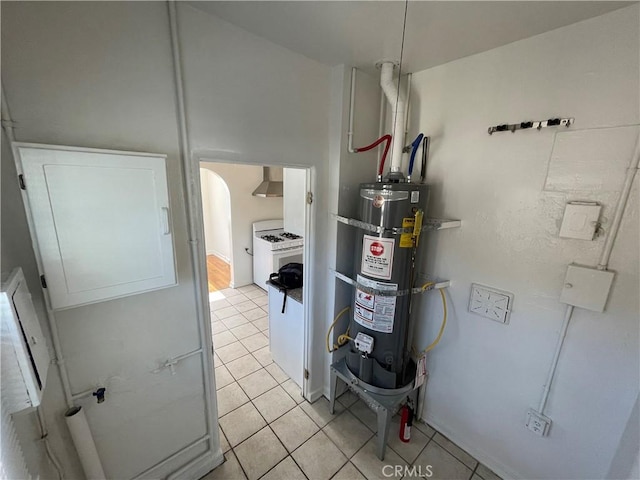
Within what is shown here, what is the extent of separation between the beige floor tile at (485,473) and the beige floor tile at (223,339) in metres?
2.34

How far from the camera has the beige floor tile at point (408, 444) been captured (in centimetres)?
167

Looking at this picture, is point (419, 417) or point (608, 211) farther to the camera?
point (419, 417)

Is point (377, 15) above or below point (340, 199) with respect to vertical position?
above

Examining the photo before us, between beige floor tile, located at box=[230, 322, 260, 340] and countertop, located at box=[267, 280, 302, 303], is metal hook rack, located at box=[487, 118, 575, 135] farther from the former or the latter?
beige floor tile, located at box=[230, 322, 260, 340]

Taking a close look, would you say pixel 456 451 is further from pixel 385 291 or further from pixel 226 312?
pixel 226 312

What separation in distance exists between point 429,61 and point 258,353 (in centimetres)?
284

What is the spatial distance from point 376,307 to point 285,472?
3.82 feet

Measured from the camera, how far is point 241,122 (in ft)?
4.30

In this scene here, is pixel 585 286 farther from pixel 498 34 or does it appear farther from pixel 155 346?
pixel 155 346

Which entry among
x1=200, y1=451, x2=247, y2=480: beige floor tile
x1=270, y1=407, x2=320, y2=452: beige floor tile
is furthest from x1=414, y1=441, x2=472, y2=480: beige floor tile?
x1=200, y1=451, x2=247, y2=480: beige floor tile

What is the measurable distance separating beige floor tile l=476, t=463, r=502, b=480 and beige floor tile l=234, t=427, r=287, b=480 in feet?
4.04

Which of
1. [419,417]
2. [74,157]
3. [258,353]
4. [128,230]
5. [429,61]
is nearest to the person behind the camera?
[74,157]

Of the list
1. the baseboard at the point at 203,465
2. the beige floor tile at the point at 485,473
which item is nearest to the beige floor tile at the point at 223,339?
the baseboard at the point at 203,465

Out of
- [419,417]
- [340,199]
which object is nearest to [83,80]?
[340,199]
